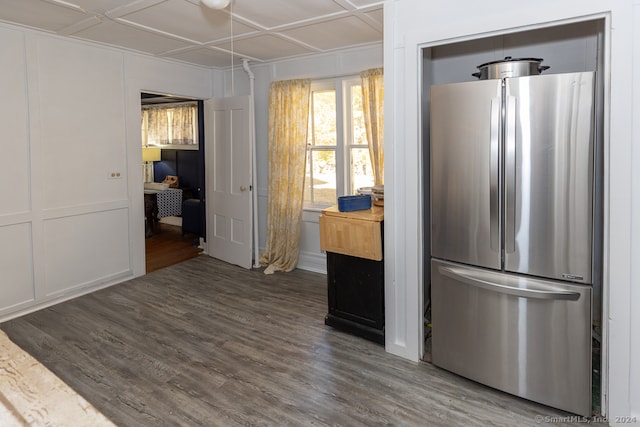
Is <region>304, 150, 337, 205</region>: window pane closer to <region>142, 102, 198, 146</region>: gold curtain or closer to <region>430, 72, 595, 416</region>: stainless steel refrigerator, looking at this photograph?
<region>430, 72, 595, 416</region>: stainless steel refrigerator

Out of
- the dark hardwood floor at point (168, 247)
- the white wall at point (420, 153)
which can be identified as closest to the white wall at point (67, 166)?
the dark hardwood floor at point (168, 247)

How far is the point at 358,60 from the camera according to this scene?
4395mm

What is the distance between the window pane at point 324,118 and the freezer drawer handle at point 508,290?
2.59m

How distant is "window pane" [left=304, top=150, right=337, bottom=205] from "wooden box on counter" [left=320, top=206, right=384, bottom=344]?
1558 millimetres

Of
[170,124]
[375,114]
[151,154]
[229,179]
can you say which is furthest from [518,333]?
[151,154]

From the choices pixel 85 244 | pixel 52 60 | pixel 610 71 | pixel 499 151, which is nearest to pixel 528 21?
pixel 610 71

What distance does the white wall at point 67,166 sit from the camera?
362 cm

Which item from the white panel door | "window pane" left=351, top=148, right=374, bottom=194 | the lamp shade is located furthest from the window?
the lamp shade

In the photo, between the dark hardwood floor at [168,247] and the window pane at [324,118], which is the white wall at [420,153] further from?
the dark hardwood floor at [168,247]

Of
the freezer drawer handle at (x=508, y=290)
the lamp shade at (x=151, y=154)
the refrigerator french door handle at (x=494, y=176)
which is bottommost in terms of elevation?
the freezer drawer handle at (x=508, y=290)

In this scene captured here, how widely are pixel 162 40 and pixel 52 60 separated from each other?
98 centimetres

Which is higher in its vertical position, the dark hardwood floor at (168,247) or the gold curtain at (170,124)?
the gold curtain at (170,124)

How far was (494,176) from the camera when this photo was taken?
2.37 meters

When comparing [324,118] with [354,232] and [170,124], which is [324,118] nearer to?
[354,232]
